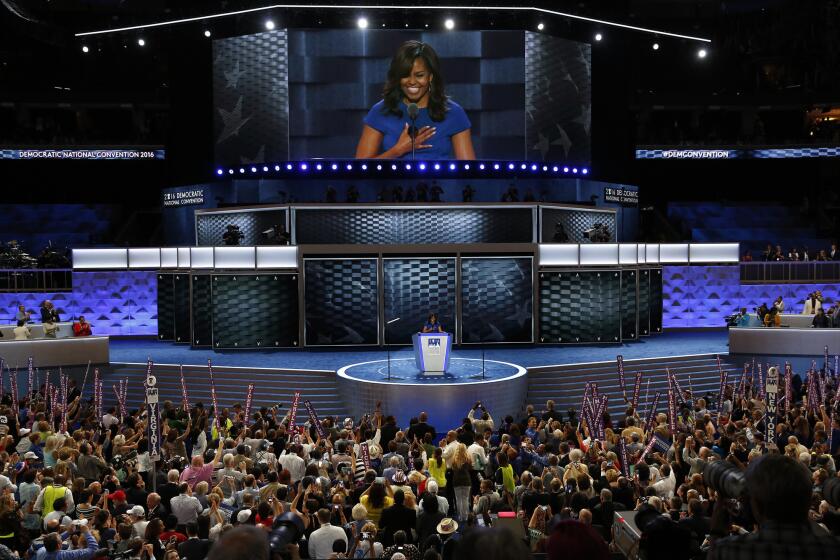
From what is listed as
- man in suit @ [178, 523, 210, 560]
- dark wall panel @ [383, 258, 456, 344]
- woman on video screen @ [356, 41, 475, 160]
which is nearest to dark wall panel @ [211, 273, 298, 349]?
dark wall panel @ [383, 258, 456, 344]

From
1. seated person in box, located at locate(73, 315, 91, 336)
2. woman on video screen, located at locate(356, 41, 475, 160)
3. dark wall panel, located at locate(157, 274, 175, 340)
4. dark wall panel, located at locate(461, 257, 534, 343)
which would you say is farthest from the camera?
woman on video screen, located at locate(356, 41, 475, 160)

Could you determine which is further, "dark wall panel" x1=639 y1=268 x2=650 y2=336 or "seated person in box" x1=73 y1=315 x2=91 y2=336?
"dark wall panel" x1=639 y1=268 x2=650 y2=336

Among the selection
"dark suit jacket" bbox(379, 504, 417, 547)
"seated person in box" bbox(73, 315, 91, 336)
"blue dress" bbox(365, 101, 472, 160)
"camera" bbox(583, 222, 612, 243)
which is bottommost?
"dark suit jacket" bbox(379, 504, 417, 547)

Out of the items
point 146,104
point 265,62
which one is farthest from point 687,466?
point 146,104

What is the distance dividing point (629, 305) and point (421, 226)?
20.8ft

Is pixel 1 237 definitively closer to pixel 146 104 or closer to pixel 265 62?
pixel 146 104

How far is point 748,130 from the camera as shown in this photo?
41.7 m

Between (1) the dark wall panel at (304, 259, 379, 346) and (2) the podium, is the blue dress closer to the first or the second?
(1) the dark wall panel at (304, 259, 379, 346)

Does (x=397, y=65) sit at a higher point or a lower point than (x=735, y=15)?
lower

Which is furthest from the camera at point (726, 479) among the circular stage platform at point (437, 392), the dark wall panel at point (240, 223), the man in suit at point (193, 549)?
the dark wall panel at point (240, 223)

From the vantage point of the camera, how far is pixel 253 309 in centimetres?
2492

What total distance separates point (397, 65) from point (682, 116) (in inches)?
722

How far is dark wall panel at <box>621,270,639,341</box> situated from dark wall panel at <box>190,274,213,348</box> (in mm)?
11501

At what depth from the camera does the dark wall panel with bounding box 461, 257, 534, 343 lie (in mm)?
25297
